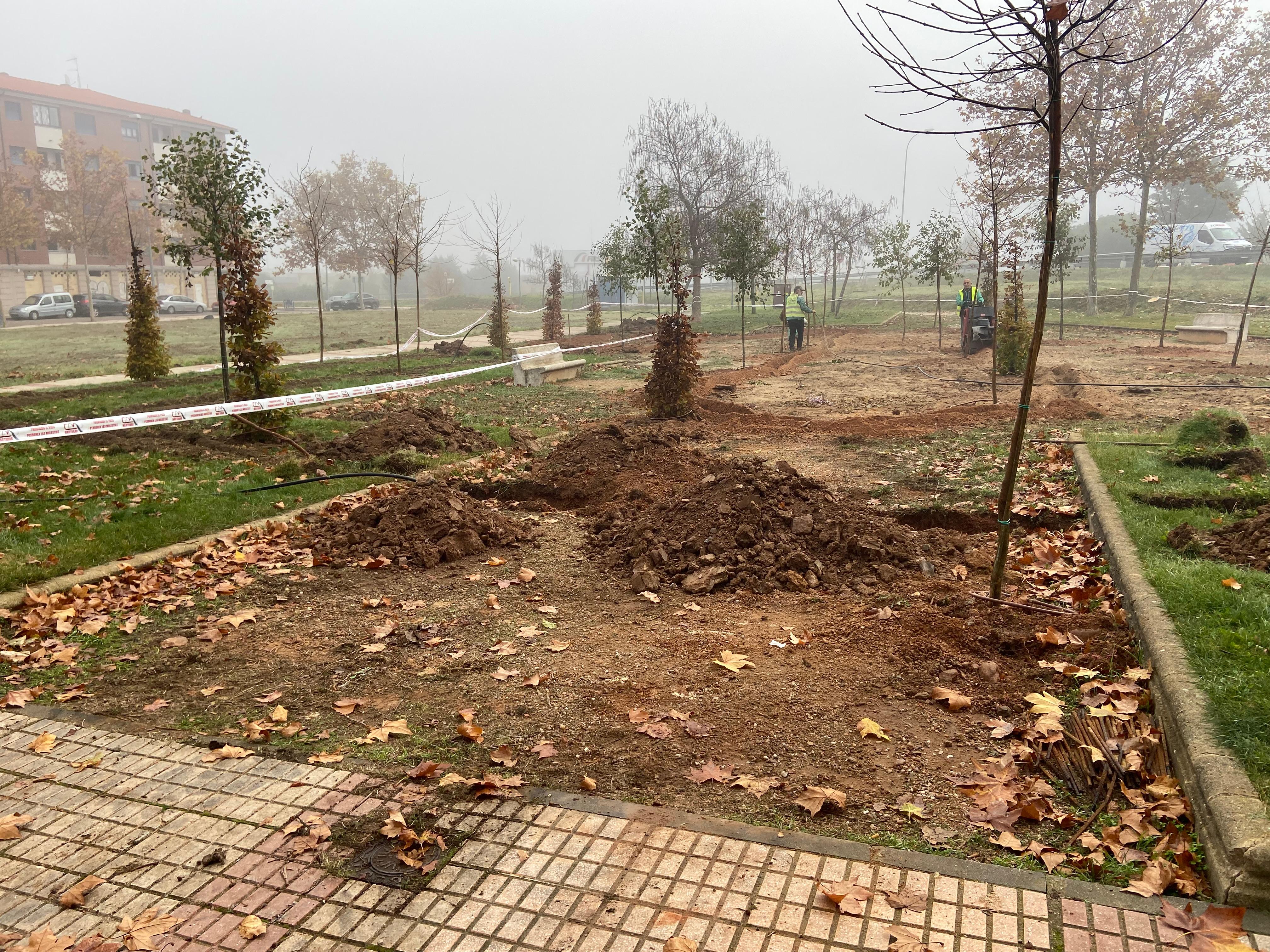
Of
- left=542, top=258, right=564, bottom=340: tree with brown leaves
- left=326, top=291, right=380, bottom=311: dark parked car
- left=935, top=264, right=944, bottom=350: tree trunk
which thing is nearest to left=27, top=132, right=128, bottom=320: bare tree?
left=326, top=291, right=380, bottom=311: dark parked car

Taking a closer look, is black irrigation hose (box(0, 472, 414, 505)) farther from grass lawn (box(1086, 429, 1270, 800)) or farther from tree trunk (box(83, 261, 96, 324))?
tree trunk (box(83, 261, 96, 324))

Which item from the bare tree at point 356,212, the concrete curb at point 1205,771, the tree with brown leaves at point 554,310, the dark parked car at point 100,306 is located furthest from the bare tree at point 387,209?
the concrete curb at point 1205,771

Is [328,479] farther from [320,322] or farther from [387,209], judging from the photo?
[387,209]

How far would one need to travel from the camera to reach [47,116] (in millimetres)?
69250

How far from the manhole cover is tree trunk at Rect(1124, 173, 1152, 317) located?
33.9m

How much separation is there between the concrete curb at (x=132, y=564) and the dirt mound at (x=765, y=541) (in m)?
3.00

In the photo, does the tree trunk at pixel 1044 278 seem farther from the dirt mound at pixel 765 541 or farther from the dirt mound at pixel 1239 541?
the dirt mound at pixel 1239 541

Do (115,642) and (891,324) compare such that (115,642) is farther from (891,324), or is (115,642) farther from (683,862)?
(891,324)

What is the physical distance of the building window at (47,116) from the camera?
6819 cm

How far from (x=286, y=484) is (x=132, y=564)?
237cm

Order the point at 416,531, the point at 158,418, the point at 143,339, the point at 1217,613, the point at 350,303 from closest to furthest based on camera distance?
the point at 1217,613 → the point at 416,531 → the point at 158,418 → the point at 143,339 → the point at 350,303

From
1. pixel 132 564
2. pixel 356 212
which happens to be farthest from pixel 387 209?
pixel 132 564

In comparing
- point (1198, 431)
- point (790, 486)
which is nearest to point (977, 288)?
point (1198, 431)

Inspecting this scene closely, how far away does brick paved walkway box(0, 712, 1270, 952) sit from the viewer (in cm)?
279
